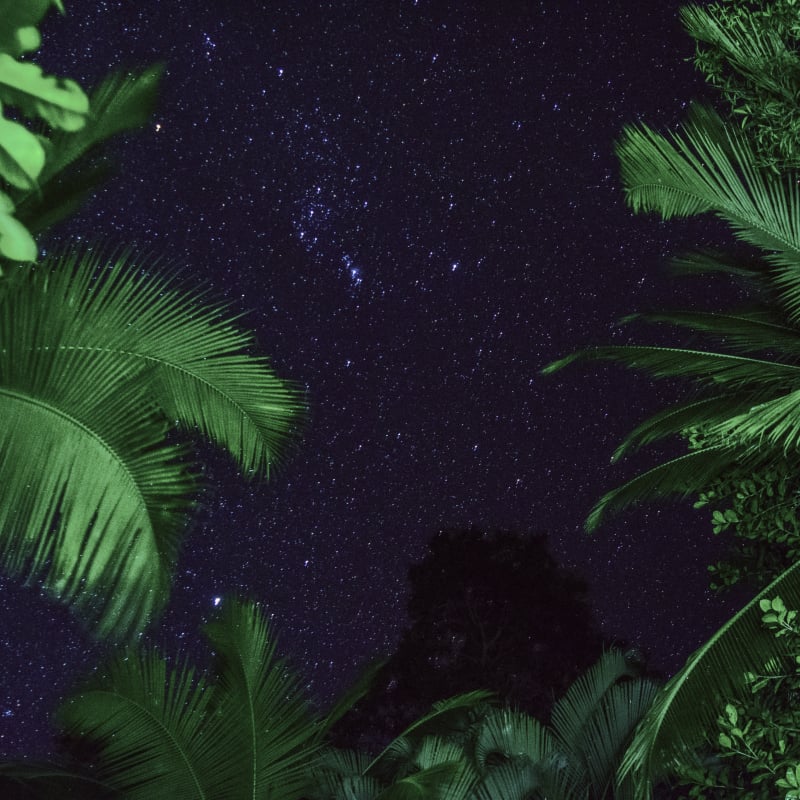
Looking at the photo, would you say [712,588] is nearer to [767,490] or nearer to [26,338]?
[767,490]

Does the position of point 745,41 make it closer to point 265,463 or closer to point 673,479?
Answer: point 673,479

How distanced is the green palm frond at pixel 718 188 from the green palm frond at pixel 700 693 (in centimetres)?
179

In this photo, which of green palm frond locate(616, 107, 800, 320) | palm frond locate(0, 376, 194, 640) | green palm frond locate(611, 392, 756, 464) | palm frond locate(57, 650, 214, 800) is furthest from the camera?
palm frond locate(57, 650, 214, 800)

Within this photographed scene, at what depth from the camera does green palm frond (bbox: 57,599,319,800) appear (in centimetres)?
664

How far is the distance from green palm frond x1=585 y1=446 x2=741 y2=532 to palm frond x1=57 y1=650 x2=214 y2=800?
3024mm

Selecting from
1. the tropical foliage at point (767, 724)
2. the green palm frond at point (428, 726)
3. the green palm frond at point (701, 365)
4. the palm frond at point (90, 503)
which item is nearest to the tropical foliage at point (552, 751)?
the green palm frond at point (428, 726)

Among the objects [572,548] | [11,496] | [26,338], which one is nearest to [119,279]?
[26,338]

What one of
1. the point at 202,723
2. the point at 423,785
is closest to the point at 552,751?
the point at 423,785

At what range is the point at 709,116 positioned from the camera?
588 centimetres

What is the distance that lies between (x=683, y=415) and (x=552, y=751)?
10.2 ft

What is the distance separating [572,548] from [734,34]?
477 inches

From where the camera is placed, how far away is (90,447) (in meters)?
3.62

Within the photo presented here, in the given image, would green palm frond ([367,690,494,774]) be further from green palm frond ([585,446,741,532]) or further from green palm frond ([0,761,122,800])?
green palm frond ([585,446,741,532])

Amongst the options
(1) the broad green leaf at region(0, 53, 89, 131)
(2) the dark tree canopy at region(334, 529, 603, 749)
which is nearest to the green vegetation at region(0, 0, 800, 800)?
(1) the broad green leaf at region(0, 53, 89, 131)
